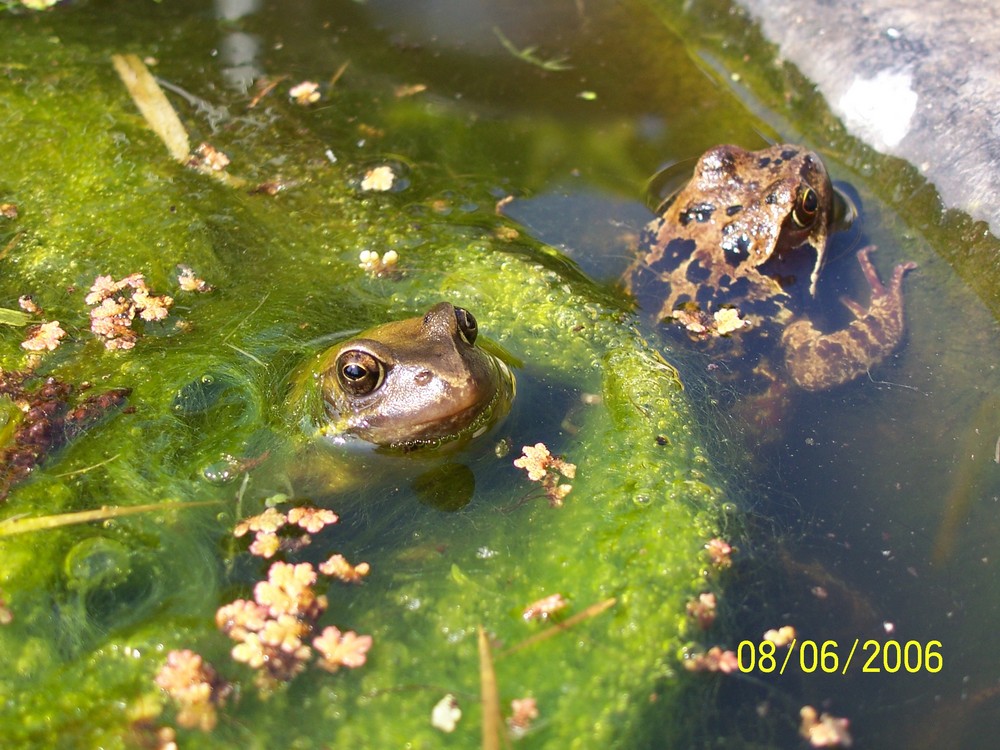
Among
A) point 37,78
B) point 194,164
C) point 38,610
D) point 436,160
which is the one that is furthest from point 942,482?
point 37,78

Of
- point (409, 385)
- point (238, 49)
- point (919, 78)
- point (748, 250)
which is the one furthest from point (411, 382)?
point (238, 49)

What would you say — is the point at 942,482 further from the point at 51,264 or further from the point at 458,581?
the point at 51,264

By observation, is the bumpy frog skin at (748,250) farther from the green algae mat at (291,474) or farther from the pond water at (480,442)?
the green algae mat at (291,474)

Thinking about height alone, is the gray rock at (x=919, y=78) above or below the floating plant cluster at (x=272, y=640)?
above

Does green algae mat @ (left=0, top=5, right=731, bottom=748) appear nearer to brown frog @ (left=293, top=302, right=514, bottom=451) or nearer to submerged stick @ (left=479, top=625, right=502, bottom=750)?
submerged stick @ (left=479, top=625, right=502, bottom=750)
